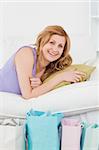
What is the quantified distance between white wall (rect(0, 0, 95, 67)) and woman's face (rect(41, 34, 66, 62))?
66mm

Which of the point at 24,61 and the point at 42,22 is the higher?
the point at 42,22

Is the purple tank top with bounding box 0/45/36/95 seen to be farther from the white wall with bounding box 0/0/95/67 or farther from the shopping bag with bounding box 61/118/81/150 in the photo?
the shopping bag with bounding box 61/118/81/150

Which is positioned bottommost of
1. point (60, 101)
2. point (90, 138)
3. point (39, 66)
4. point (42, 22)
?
point (90, 138)

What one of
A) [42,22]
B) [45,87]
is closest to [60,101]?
[45,87]

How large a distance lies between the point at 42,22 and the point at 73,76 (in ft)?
1.06

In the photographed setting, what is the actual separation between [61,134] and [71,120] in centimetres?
8

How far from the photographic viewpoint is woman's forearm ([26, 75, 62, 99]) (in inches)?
56.9

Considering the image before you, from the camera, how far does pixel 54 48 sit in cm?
148

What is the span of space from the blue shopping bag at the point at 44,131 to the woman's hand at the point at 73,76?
227mm

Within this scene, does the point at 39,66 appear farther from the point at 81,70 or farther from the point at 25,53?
the point at 81,70

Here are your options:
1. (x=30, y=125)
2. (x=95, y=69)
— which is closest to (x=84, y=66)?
(x=95, y=69)

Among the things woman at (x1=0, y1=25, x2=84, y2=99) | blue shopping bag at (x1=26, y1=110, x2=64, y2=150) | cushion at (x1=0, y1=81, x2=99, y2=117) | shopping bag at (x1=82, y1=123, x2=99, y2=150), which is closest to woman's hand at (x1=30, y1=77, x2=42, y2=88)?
woman at (x1=0, y1=25, x2=84, y2=99)

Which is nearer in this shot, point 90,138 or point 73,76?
point 90,138

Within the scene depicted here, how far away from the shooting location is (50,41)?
147 centimetres
